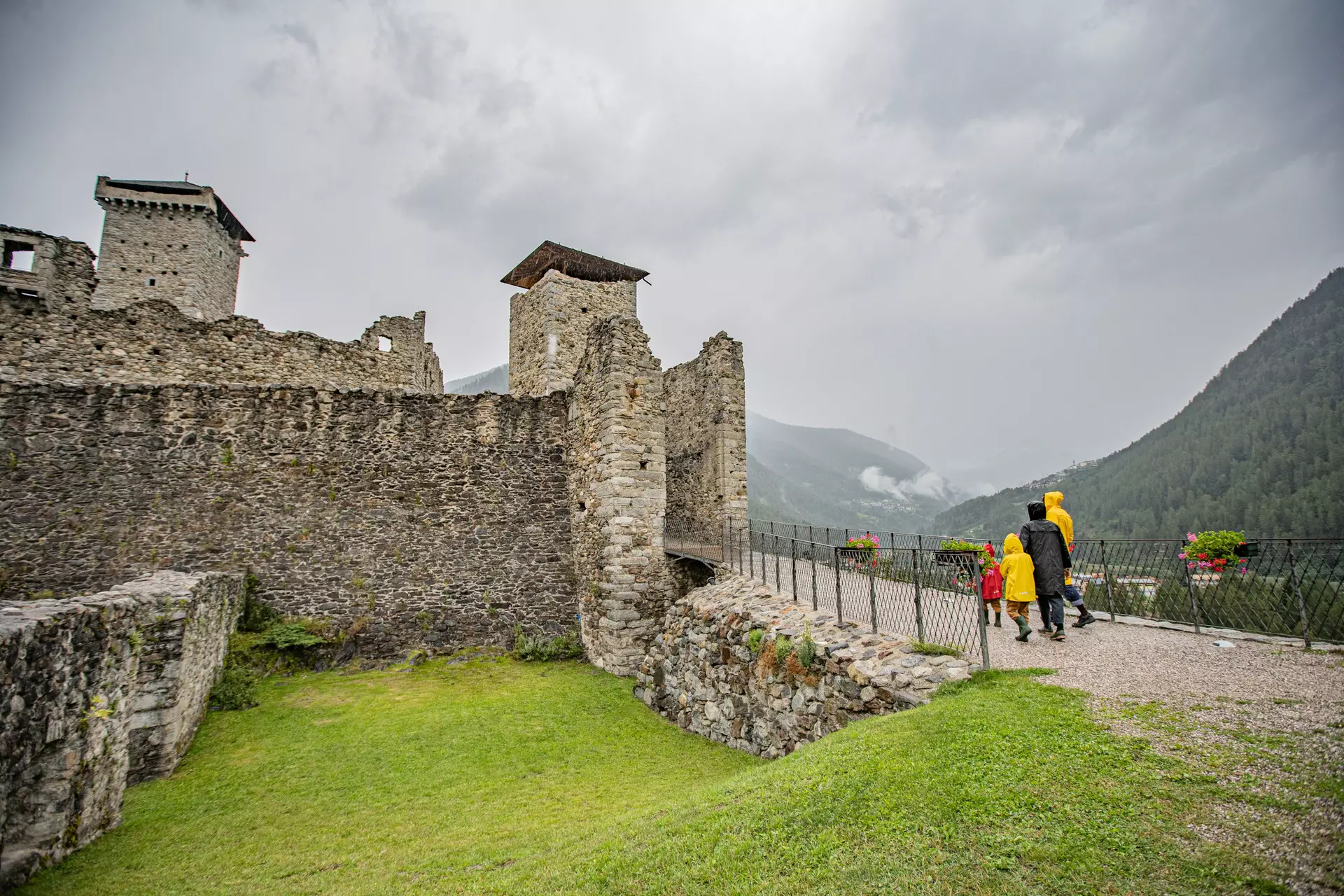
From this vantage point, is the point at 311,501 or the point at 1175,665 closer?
the point at 1175,665

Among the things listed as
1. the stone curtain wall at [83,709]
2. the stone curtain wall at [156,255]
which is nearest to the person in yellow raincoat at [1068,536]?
the stone curtain wall at [83,709]

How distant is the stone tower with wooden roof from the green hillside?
5337 centimetres

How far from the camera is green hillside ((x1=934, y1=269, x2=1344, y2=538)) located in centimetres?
4891

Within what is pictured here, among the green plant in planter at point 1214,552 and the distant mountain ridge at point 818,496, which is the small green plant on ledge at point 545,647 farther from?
the distant mountain ridge at point 818,496

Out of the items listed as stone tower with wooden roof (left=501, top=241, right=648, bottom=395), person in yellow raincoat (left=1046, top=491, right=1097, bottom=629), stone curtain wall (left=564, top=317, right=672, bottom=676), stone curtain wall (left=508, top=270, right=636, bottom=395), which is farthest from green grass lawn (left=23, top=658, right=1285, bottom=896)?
stone tower with wooden roof (left=501, top=241, right=648, bottom=395)

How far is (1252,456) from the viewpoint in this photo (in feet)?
187

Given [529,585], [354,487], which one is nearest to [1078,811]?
[529,585]

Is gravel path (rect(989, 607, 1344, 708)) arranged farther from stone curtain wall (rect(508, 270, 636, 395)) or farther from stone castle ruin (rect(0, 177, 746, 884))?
stone curtain wall (rect(508, 270, 636, 395))

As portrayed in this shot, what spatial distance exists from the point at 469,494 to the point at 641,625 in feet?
16.6

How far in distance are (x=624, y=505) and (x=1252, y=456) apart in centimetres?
7179

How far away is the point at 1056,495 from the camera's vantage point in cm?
882

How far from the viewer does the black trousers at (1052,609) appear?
8000 mm

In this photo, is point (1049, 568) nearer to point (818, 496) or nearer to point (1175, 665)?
point (1175, 665)

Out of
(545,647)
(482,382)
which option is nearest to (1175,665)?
(545,647)
